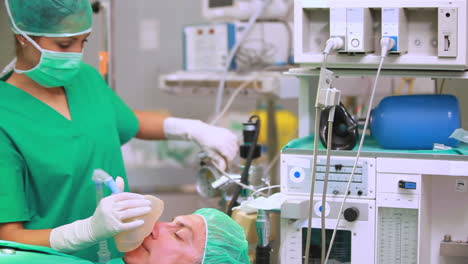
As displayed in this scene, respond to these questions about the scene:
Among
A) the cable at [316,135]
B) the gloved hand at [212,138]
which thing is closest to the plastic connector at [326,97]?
the cable at [316,135]

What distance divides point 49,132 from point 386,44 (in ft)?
3.19

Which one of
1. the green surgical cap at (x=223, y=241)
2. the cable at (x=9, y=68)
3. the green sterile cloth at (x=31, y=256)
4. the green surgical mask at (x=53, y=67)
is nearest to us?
the green sterile cloth at (x=31, y=256)

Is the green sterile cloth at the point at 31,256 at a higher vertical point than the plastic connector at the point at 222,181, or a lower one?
lower

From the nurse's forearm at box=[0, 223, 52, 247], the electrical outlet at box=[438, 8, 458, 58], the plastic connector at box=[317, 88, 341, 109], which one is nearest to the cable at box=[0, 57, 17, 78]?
the nurse's forearm at box=[0, 223, 52, 247]

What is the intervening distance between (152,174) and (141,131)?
2458 mm

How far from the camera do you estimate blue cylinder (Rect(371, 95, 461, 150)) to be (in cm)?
171

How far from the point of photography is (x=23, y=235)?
170 centimetres

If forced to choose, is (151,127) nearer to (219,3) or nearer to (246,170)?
(246,170)

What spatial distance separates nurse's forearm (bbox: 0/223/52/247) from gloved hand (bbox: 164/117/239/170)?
65cm

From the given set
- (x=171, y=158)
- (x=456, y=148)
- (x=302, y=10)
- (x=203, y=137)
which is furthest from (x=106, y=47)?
(x=171, y=158)

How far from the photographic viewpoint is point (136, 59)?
488cm

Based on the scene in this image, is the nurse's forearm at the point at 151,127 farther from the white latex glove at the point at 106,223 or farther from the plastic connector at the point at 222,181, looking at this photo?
the white latex glove at the point at 106,223

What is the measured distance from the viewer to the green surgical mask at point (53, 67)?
1852mm

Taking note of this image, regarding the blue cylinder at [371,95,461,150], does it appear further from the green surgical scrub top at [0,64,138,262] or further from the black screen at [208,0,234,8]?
the black screen at [208,0,234,8]
